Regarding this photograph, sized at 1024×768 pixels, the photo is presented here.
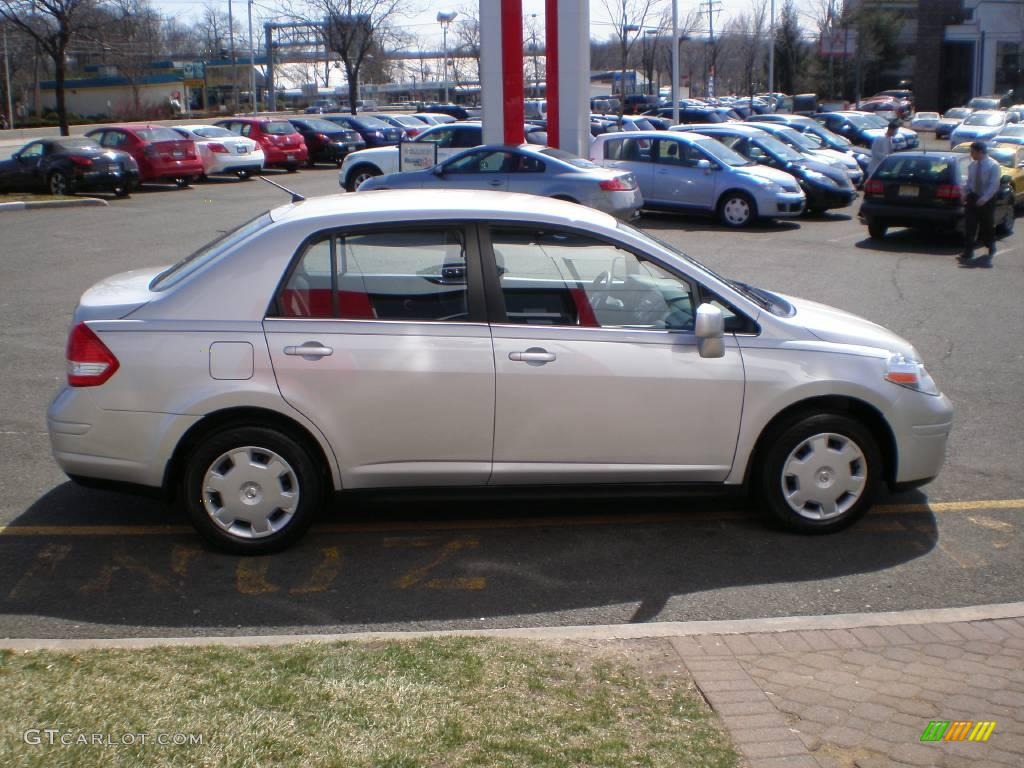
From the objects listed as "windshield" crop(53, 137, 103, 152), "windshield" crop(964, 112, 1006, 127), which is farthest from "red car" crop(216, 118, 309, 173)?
"windshield" crop(964, 112, 1006, 127)

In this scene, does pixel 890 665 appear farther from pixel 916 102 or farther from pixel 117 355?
pixel 916 102

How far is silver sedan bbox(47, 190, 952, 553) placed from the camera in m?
5.37

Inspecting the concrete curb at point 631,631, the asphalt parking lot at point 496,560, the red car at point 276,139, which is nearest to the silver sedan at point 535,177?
the asphalt parking lot at point 496,560

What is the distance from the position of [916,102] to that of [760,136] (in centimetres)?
5840

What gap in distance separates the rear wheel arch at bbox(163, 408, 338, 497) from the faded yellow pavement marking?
1.90 ft

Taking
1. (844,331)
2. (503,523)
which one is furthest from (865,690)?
(503,523)

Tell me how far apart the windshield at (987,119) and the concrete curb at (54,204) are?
37.2 metres

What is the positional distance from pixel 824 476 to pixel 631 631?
1686mm

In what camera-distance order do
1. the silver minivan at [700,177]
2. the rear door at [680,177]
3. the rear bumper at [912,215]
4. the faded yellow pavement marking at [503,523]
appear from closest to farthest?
1. the faded yellow pavement marking at [503,523]
2. the rear bumper at [912,215]
3. the silver minivan at [700,177]
4. the rear door at [680,177]

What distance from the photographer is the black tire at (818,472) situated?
5664 mm

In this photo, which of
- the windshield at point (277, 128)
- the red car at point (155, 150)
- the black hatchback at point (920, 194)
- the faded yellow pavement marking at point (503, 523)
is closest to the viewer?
the faded yellow pavement marking at point (503, 523)

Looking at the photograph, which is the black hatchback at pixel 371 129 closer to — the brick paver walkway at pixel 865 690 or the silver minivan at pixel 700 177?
the silver minivan at pixel 700 177

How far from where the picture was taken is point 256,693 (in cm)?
391

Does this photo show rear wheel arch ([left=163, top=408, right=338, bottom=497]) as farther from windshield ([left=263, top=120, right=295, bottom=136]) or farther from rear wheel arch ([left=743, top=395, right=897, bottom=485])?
windshield ([left=263, top=120, right=295, bottom=136])
